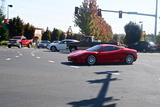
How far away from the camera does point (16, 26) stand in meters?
59.2

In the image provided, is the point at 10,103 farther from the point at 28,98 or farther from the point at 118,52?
the point at 118,52

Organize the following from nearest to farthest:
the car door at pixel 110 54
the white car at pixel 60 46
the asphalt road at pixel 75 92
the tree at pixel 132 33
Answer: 1. the asphalt road at pixel 75 92
2. the car door at pixel 110 54
3. the white car at pixel 60 46
4. the tree at pixel 132 33

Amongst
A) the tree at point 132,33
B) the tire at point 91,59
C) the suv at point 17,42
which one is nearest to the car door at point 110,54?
the tire at point 91,59

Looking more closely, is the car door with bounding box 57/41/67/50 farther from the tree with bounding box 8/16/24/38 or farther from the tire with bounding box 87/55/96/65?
the tree with bounding box 8/16/24/38

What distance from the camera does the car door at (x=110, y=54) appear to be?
17.1m

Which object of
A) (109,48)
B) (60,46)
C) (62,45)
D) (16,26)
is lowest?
(60,46)

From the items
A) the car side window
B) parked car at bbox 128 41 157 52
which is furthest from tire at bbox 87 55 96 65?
parked car at bbox 128 41 157 52

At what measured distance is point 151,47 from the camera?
127 ft

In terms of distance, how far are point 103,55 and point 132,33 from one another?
34255 millimetres

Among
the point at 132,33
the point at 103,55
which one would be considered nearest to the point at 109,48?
the point at 103,55

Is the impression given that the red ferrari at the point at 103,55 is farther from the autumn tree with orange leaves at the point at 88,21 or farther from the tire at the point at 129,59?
the autumn tree with orange leaves at the point at 88,21

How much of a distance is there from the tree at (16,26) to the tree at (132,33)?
72.1 feet

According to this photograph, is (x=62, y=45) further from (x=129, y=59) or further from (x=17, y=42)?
(x=129, y=59)

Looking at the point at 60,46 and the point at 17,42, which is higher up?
the point at 17,42
